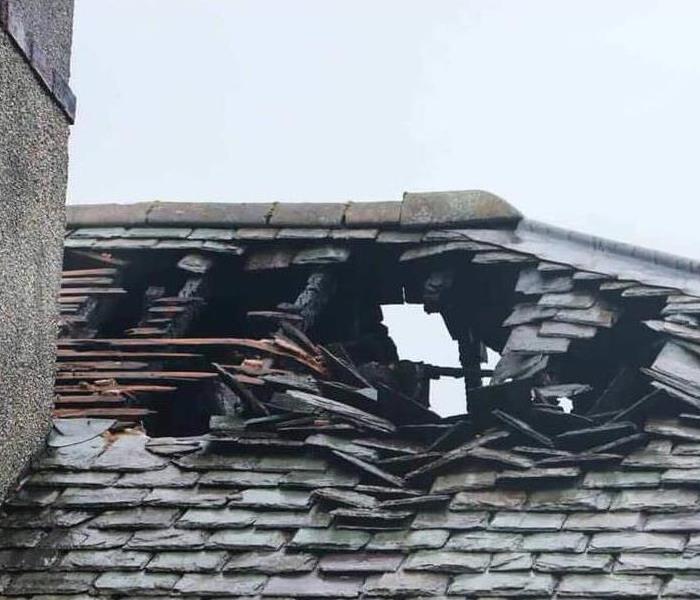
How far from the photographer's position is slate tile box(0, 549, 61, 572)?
5922 millimetres

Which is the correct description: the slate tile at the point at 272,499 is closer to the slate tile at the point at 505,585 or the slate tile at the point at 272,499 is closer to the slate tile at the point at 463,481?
the slate tile at the point at 463,481

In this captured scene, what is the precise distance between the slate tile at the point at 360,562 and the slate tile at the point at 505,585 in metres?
0.27

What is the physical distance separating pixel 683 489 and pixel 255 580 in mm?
1596

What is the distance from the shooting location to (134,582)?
5762mm

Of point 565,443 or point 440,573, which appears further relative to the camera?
point 565,443

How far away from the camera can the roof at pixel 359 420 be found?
571 centimetres

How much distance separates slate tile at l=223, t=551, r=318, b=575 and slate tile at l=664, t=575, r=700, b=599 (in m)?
1.28

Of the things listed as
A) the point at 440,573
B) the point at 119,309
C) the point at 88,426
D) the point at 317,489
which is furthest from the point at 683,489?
the point at 119,309

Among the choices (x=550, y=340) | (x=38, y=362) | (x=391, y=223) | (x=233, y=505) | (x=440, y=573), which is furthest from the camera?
(x=391, y=223)

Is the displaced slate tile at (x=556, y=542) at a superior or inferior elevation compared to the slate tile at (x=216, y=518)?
superior

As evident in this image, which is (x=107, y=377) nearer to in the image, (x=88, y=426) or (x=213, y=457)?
(x=88, y=426)

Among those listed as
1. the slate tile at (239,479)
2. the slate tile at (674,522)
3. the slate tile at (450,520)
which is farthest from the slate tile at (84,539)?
the slate tile at (674,522)

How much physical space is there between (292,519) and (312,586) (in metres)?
0.47

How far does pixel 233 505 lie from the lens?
6.19 meters
